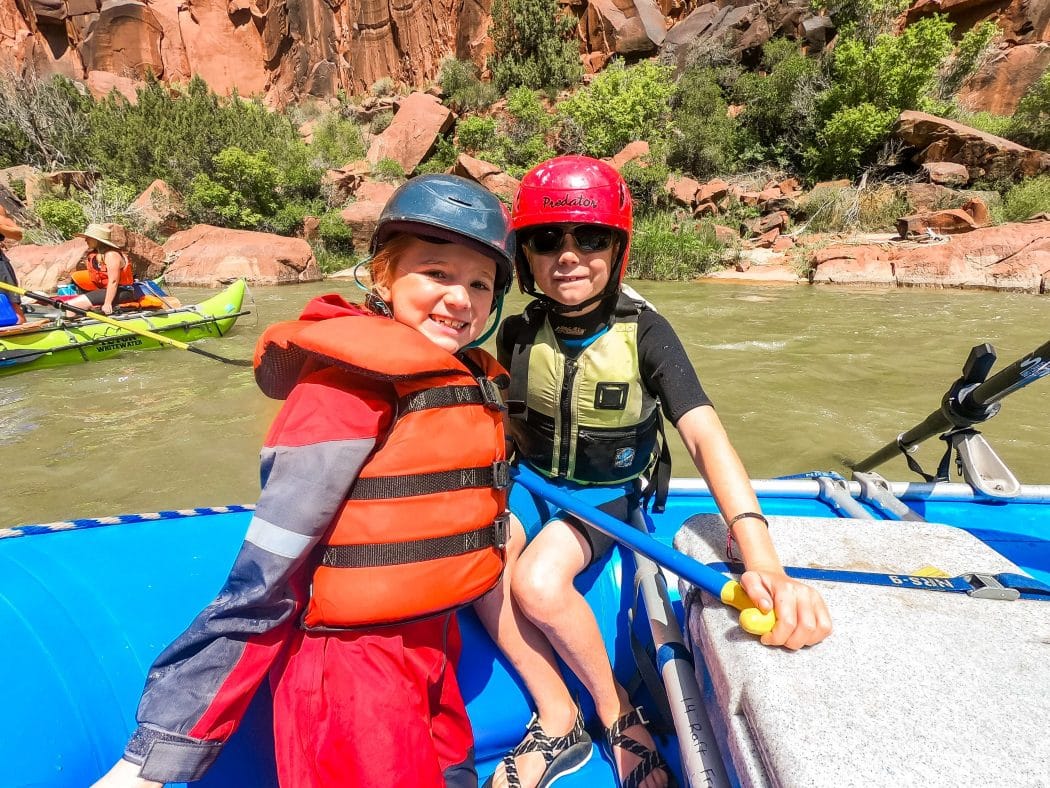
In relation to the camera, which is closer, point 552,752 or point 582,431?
point 552,752

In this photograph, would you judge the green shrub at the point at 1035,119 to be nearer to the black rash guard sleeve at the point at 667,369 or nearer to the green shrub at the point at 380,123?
the black rash guard sleeve at the point at 667,369

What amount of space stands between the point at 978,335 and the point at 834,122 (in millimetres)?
11378

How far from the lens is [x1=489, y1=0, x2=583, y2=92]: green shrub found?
2400 centimetres

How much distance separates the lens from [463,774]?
3.56 feet

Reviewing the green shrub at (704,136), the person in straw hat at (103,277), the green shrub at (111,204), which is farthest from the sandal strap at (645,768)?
the green shrub at (704,136)

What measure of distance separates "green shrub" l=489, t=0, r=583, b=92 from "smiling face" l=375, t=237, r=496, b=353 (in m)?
26.2

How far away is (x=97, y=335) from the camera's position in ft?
18.9

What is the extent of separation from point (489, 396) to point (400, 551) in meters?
0.37

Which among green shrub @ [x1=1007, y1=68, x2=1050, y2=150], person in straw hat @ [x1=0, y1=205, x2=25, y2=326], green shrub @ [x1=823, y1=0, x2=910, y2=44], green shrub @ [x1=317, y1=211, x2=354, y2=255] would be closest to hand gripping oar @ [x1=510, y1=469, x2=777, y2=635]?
person in straw hat @ [x1=0, y1=205, x2=25, y2=326]

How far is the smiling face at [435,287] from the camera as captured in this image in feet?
3.78

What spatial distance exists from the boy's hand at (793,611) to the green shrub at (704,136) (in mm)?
18427

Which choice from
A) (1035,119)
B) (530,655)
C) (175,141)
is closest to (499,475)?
(530,655)

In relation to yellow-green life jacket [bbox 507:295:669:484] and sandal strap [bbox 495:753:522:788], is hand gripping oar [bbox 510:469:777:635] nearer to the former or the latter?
yellow-green life jacket [bbox 507:295:669:484]

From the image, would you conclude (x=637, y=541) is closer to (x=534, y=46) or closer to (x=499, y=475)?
(x=499, y=475)
